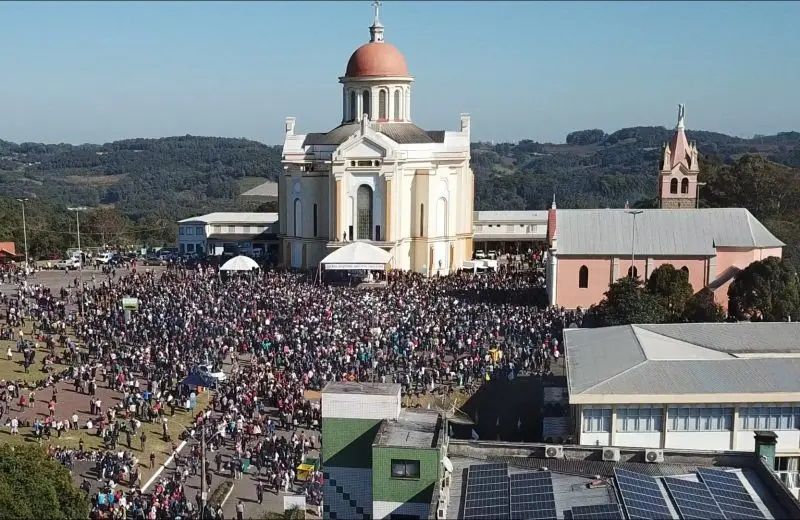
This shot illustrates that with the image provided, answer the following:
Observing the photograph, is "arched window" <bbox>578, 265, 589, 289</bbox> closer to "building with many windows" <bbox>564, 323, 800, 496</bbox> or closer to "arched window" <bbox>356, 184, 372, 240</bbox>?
"arched window" <bbox>356, 184, 372, 240</bbox>

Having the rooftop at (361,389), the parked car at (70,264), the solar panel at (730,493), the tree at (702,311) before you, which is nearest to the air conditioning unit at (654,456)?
the solar panel at (730,493)

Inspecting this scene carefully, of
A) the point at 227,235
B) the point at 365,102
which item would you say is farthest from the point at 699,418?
the point at 227,235

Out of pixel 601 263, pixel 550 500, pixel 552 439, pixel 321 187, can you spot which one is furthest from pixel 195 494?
pixel 321 187

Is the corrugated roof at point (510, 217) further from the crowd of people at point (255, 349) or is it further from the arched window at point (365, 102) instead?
the crowd of people at point (255, 349)

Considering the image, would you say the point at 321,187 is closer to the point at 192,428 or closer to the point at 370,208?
the point at 370,208

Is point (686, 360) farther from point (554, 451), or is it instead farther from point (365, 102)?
point (365, 102)
